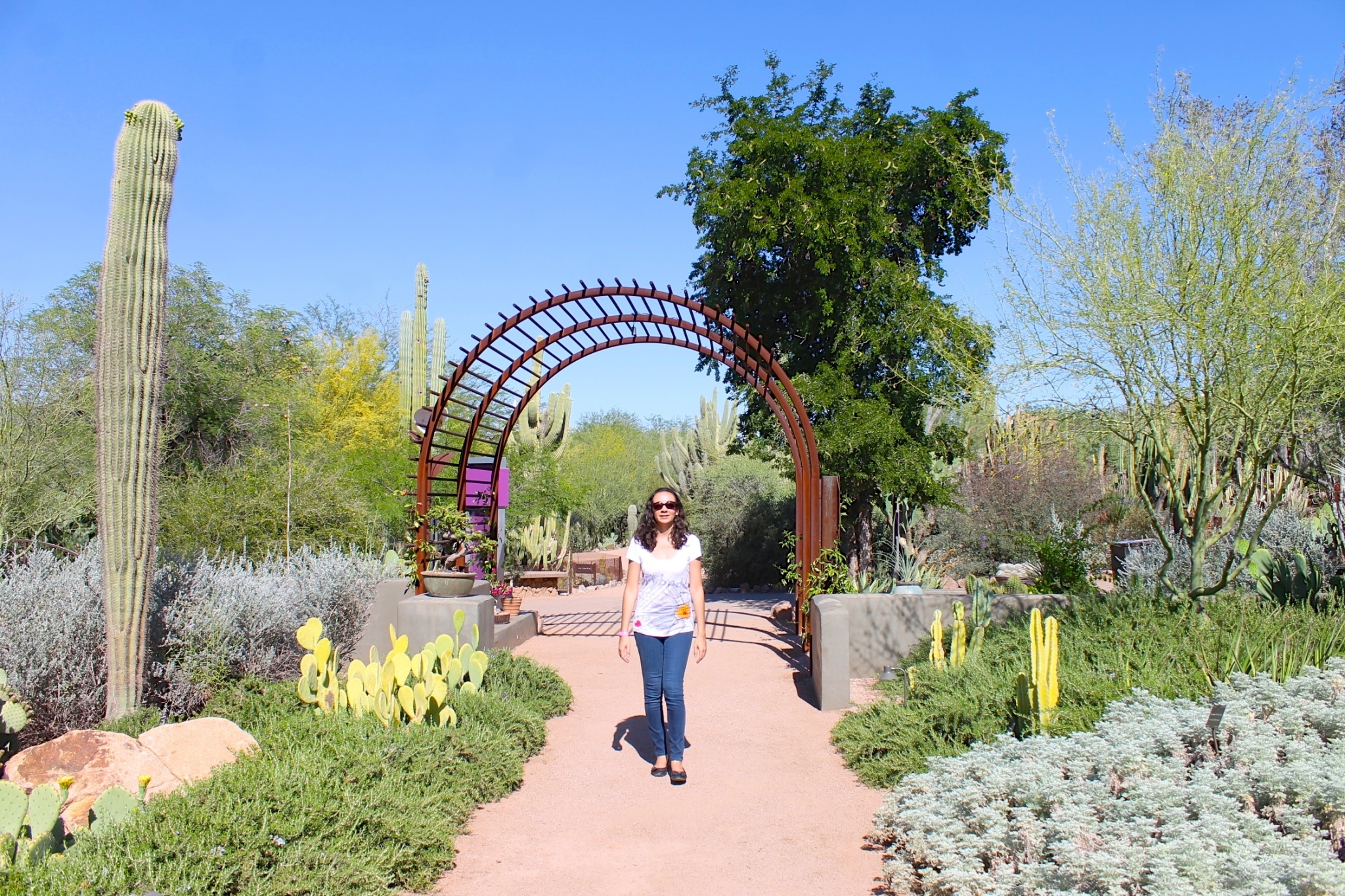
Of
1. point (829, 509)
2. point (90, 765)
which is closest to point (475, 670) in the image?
point (90, 765)

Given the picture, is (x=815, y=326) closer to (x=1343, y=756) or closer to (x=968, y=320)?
(x=968, y=320)

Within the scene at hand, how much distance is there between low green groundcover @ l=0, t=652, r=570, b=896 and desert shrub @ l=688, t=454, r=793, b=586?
11888 mm

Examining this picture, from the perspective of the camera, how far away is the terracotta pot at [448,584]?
820 cm

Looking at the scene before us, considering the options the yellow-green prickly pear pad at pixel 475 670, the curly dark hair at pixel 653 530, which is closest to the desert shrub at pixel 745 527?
the yellow-green prickly pear pad at pixel 475 670

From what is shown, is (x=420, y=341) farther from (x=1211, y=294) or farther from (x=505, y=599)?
(x=1211, y=294)

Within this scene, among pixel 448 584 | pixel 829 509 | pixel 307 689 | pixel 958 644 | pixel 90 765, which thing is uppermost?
pixel 829 509

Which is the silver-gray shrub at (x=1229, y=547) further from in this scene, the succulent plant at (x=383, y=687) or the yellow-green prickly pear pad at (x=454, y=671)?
the succulent plant at (x=383, y=687)

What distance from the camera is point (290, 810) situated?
3.60 m

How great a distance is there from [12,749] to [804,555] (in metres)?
5.95

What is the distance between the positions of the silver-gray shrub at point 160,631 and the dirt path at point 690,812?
207 cm

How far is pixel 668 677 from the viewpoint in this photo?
505 cm

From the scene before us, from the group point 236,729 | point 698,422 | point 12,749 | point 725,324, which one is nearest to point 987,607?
point 725,324

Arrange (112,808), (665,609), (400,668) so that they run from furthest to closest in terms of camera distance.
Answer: (400,668), (665,609), (112,808)

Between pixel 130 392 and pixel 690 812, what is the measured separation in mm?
3913
